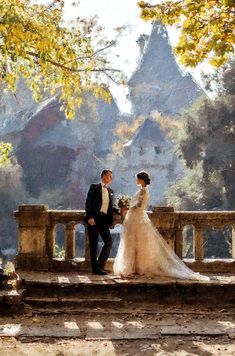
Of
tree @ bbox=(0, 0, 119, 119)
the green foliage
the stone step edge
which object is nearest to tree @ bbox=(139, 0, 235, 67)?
tree @ bbox=(0, 0, 119, 119)

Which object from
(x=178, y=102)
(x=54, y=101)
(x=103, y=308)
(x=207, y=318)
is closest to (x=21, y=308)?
(x=103, y=308)

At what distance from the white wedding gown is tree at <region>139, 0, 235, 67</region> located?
3254 millimetres

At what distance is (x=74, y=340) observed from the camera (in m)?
5.70

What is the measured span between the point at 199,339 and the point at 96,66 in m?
5.67

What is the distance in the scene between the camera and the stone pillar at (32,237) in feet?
31.1

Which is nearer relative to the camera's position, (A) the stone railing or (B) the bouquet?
(B) the bouquet

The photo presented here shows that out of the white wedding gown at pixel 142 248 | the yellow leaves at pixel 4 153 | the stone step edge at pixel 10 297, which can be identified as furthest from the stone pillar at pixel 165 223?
the stone step edge at pixel 10 297

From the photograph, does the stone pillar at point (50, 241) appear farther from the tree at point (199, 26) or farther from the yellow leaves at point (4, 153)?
the tree at point (199, 26)

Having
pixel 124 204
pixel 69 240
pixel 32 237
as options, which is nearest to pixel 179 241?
pixel 124 204

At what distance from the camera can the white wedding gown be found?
878 cm

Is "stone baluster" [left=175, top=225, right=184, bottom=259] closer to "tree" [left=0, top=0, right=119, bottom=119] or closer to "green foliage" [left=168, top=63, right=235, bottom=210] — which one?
"tree" [left=0, top=0, right=119, bottom=119]

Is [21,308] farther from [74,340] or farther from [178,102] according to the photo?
[178,102]

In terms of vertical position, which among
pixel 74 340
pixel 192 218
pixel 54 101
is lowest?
pixel 74 340

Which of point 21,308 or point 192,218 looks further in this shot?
point 192,218
